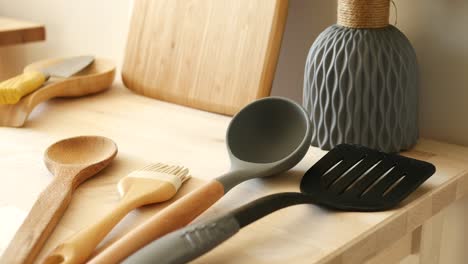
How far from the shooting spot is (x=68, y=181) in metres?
0.68

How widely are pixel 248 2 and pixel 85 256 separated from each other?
0.47 meters

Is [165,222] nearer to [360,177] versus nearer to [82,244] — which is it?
[82,244]

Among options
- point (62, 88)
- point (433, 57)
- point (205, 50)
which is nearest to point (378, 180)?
point (433, 57)

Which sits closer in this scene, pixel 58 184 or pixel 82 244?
pixel 82 244

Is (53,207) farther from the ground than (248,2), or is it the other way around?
(248,2)

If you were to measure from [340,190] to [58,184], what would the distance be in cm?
27

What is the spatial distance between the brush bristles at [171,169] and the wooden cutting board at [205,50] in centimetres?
21

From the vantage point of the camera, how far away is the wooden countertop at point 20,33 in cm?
125

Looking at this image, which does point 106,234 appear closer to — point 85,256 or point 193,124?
point 85,256

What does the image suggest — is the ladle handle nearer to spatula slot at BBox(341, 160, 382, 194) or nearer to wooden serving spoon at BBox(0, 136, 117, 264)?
wooden serving spoon at BBox(0, 136, 117, 264)

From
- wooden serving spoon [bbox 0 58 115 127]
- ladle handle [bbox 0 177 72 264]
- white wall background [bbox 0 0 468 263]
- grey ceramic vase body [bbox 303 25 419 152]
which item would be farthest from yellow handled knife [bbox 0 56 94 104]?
grey ceramic vase body [bbox 303 25 419 152]

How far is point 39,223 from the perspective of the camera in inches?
23.2

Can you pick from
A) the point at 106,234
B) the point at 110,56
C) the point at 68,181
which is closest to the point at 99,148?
the point at 68,181

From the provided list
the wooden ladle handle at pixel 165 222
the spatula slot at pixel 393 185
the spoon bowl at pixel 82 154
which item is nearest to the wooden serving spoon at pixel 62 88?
the spoon bowl at pixel 82 154
